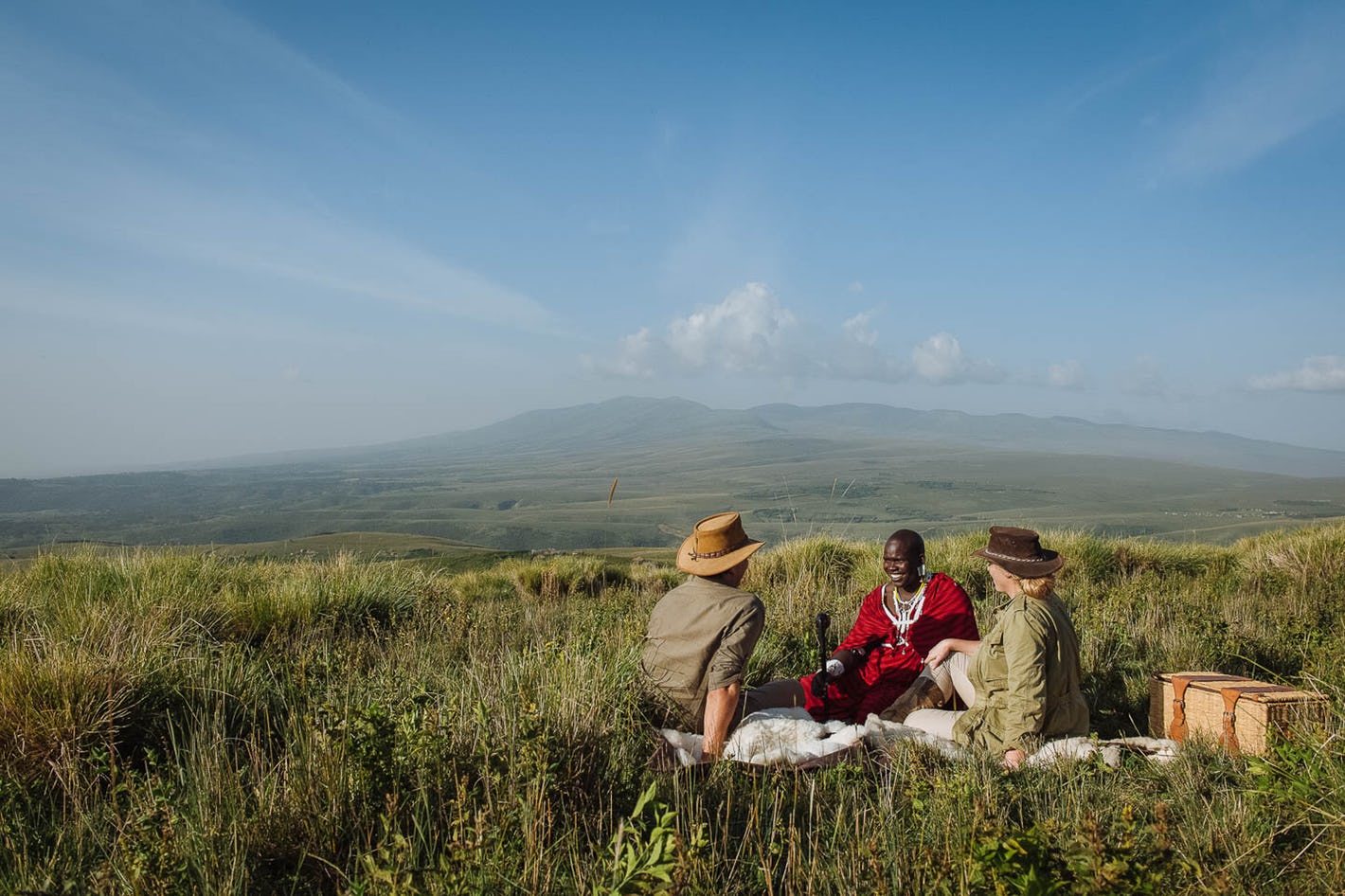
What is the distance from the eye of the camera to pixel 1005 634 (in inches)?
170

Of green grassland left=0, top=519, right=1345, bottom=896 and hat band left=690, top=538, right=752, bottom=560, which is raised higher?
hat band left=690, top=538, right=752, bottom=560

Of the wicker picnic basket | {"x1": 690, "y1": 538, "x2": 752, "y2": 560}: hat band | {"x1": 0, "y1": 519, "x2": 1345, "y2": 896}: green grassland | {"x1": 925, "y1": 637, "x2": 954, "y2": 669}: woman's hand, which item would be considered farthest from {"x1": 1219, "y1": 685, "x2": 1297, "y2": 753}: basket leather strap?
{"x1": 690, "y1": 538, "x2": 752, "y2": 560}: hat band

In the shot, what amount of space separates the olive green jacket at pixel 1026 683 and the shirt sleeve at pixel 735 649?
1.43 m

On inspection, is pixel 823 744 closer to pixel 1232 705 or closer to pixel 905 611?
pixel 905 611

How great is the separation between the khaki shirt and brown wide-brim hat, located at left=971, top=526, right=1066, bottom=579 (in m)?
1.49

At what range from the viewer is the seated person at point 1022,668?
421 cm

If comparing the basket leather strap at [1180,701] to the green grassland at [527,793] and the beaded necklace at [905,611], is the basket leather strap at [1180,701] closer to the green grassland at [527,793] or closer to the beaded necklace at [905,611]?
the green grassland at [527,793]

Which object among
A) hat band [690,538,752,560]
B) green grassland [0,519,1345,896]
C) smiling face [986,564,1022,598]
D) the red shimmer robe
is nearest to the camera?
green grassland [0,519,1345,896]

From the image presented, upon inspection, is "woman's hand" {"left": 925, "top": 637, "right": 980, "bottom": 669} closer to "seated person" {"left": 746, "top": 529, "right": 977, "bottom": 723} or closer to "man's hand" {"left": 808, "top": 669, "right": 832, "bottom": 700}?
"seated person" {"left": 746, "top": 529, "right": 977, "bottom": 723}

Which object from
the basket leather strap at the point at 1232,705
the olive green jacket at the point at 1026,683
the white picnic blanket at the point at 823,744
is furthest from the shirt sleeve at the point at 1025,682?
the basket leather strap at the point at 1232,705

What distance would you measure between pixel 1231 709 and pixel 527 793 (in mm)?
4023

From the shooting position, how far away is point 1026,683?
423 centimetres

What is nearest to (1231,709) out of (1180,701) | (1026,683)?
(1180,701)

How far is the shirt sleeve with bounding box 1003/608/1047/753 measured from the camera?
13.8 ft
